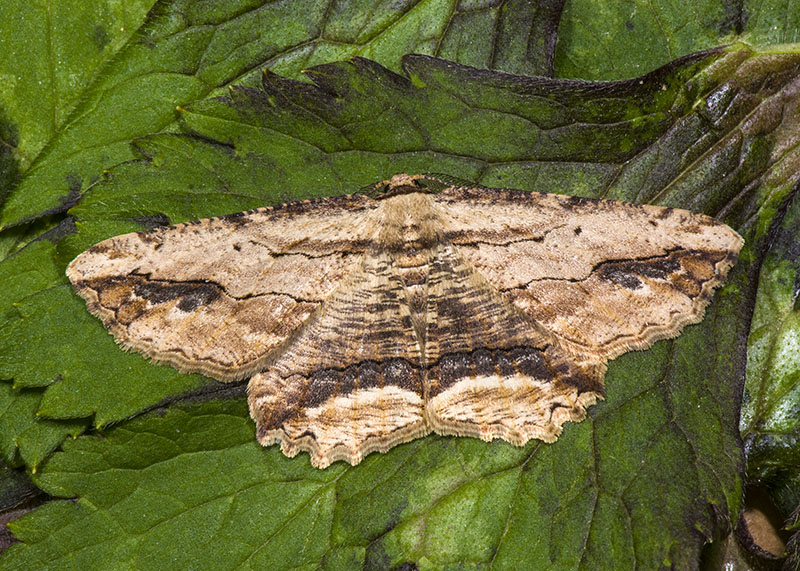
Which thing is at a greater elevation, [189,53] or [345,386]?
[189,53]

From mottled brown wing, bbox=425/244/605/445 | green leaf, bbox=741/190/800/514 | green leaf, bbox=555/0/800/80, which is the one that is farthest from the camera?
green leaf, bbox=555/0/800/80

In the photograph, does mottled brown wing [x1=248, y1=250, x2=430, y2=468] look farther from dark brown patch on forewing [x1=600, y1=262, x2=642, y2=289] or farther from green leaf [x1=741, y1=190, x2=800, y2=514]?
green leaf [x1=741, y1=190, x2=800, y2=514]

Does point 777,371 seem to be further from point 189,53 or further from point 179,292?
point 189,53

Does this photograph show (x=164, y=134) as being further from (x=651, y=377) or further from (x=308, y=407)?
(x=651, y=377)

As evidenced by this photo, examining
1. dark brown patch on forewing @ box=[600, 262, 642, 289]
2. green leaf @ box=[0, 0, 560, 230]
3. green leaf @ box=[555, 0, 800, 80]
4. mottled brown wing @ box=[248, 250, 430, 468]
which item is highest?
green leaf @ box=[555, 0, 800, 80]

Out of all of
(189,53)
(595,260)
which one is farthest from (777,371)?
(189,53)

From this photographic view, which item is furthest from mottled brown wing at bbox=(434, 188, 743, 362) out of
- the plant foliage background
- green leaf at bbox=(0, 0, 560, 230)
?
green leaf at bbox=(0, 0, 560, 230)
